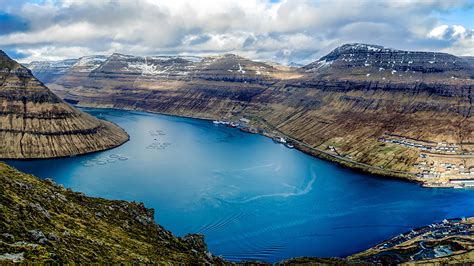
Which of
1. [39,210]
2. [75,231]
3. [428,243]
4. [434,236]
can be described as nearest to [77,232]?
[75,231]

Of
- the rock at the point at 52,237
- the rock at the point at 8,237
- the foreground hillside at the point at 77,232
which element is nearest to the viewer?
the rock at the point at 8,237

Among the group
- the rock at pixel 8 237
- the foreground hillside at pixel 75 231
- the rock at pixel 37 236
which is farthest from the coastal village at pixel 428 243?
the rock at pixel 8 237

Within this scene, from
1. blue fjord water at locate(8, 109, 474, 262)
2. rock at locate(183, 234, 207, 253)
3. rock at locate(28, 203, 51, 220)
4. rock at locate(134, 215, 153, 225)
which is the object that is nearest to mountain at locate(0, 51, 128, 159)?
blue fjord water at locate(8, 109, 474, 262)

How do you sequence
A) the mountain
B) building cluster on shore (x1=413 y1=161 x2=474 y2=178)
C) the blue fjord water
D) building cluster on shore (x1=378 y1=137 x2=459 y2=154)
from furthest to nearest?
the mountain < building cluster on shore (x1=378 y1=137 x2=459 y2=154) < building cluster on shore (x1=413 y1=161 x2=474 y2=178) < the blue fjord water

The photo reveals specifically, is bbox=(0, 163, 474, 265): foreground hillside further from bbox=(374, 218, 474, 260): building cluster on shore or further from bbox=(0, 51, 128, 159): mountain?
bbox=(0, 51, 128, 159): mountain

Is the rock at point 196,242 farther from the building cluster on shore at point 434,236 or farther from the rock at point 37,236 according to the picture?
the building cluster on shore at point 434,236

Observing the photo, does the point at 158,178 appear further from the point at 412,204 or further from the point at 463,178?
the point at 463,178

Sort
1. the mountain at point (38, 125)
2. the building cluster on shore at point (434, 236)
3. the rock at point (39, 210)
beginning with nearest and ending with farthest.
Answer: the rock at point (39, 210) < the building cluster on shore at point (434, 236) < the mountain at point (38, 125)
